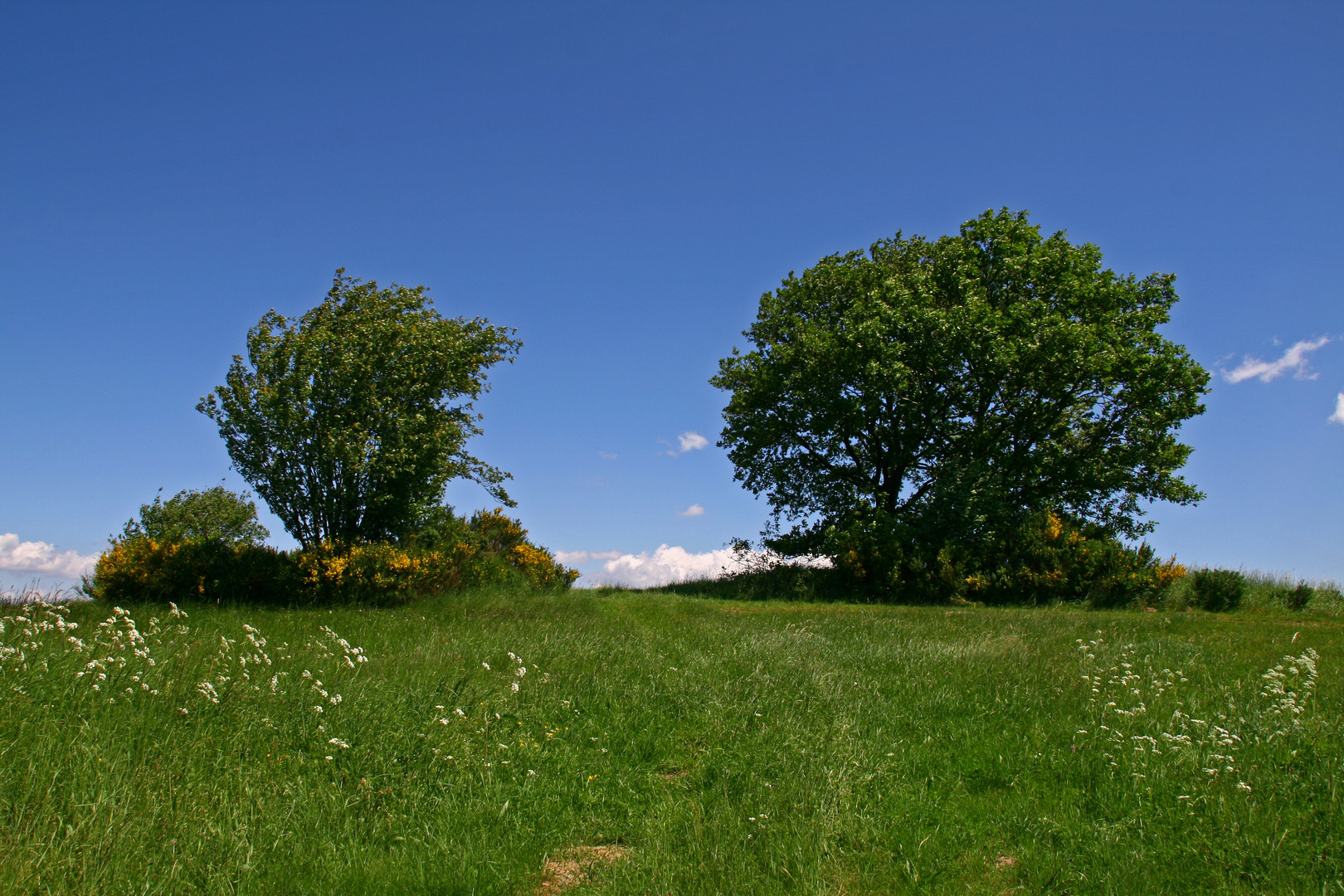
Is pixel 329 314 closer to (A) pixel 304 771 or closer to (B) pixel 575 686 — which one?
(B) pixel 575 686

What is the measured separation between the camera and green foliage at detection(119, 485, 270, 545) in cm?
3503

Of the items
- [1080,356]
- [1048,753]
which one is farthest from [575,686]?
[1080,356]

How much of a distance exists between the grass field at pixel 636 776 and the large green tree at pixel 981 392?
48.2 feet

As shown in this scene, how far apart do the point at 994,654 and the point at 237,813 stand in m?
9.10

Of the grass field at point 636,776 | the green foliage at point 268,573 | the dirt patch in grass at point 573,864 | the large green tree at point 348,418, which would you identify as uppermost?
the large green tree at point 348,418

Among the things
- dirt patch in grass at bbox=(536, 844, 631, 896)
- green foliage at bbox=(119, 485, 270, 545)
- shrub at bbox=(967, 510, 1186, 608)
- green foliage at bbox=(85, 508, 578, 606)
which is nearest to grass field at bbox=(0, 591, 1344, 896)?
dirt patch in grass at bbox=(536, 844, 631, 896)

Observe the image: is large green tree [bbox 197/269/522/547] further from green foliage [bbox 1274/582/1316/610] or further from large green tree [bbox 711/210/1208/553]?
green foliage [bbox 1274/582/1316/610]

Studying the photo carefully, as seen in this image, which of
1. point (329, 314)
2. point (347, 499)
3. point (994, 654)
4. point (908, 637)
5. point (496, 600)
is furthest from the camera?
point (329, 314)

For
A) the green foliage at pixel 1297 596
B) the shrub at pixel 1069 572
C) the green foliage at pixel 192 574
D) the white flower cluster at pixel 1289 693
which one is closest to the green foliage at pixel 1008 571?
the shrub at pixel 1069 572

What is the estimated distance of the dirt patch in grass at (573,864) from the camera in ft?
13.9

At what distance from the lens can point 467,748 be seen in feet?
18.7

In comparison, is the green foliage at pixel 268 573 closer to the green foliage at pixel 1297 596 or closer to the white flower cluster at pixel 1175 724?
the white flower cluster at pixel 1175 724

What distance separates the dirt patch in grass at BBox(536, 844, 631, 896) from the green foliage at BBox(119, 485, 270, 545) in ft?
117

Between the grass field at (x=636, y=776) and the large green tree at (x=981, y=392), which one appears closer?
the grass field at (x=636, y=776)
